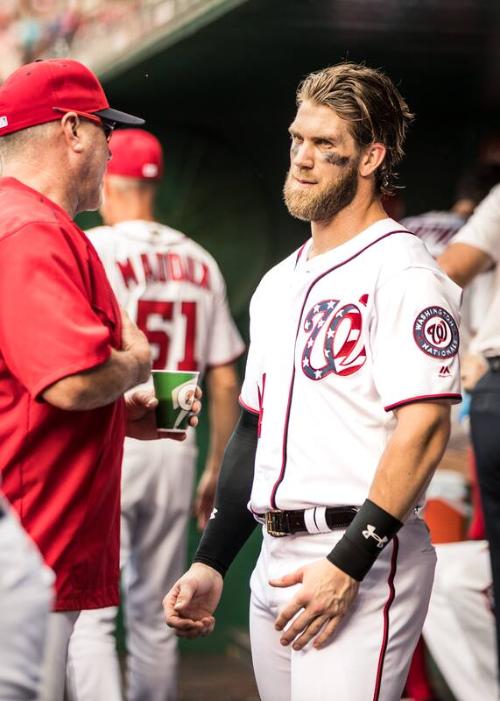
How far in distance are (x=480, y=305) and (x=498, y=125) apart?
6.11 ft

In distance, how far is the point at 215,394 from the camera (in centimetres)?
514

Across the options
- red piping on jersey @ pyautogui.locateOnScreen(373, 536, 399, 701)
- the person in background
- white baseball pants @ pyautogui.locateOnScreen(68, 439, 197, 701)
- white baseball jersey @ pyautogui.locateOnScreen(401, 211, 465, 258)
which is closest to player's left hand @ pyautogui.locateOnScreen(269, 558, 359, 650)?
red piping on jersey @ pyautogui.locateOnScreen(373, 536, 399, 701)

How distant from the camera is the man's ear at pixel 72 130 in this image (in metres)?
3.11

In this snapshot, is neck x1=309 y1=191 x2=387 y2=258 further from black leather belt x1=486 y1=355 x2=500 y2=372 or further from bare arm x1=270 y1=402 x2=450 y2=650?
black leather belt x1=486 y1=355 x2=500 y2=372

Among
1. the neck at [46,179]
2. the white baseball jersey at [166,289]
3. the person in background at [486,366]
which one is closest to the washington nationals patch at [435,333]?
the neck at [46,179]

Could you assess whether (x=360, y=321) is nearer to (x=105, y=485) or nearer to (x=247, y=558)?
(x=105, y=485)

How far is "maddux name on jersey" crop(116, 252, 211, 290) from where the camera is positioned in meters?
4.81

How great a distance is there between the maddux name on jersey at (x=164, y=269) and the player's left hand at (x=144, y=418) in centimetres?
154

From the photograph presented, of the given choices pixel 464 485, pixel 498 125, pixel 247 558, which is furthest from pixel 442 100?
pixel 247 558

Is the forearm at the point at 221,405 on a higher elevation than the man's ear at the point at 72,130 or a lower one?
lower

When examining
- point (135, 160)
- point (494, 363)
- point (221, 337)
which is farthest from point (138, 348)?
point (135, 160)

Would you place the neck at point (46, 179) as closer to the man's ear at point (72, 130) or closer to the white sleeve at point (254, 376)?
the man's ear at point (72, 130)

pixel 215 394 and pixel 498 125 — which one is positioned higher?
pixel 498 125

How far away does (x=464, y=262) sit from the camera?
4.22 metres
